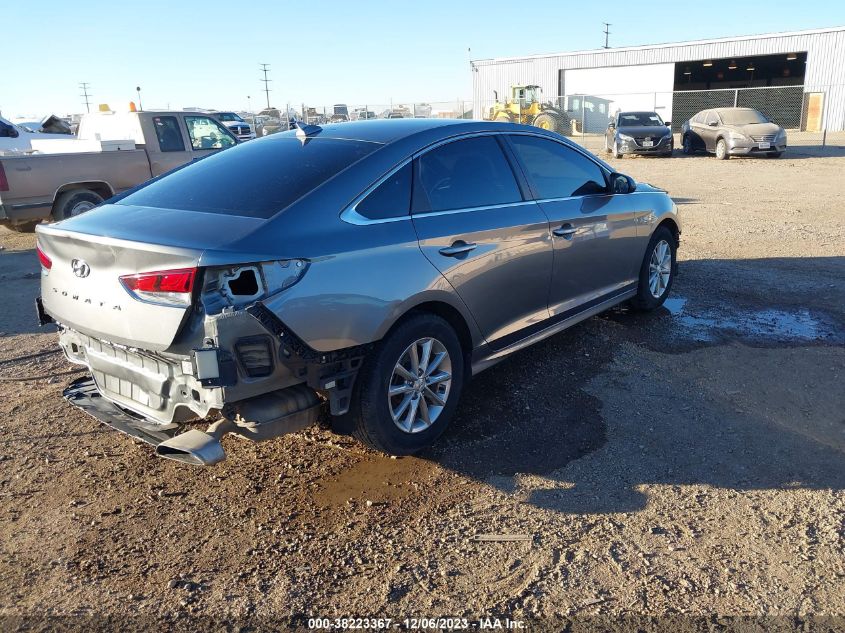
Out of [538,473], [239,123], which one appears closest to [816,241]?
[538,473]

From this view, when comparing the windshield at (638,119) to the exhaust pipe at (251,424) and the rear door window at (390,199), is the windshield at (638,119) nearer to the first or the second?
the rear door window at (390,199)

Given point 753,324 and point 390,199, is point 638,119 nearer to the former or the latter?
point 753,324

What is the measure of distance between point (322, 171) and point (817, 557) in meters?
2.93

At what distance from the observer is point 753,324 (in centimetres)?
597

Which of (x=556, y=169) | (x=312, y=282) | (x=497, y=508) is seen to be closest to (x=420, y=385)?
(x=497, y=508)

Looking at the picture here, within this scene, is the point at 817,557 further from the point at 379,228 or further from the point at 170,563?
the point at 170,563

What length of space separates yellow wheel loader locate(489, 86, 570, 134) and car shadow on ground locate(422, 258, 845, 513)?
100ft

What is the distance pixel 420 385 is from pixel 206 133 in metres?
9.51

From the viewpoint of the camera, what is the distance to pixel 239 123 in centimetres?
2886

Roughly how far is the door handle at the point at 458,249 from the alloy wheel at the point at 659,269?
2675 mm

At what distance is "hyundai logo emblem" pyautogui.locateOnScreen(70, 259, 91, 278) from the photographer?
11.0 feet

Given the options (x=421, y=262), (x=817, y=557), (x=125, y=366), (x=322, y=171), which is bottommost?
(x=817, y=557)

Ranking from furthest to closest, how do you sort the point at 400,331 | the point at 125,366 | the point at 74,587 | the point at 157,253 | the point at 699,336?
the point at 699,336, the point at 400,331, the point at 125,366, the point at 157,253, the point at 74,587

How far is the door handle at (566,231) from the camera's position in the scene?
4.69 m
